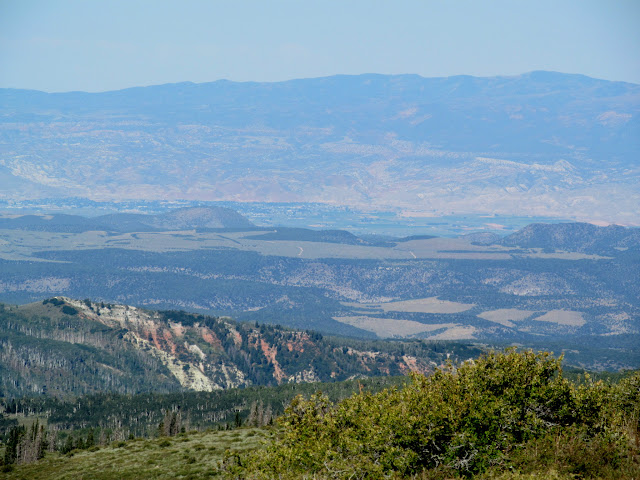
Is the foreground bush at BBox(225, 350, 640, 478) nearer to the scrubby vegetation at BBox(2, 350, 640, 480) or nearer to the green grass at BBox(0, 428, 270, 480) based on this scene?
the scrubby vegetation at BBox(2, 350, 640, 480)

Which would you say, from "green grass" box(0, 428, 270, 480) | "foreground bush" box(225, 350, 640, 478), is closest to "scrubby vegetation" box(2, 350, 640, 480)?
"foreground bush" box(225, 350, 640, 478)

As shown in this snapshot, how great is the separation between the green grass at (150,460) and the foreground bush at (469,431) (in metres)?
18.6

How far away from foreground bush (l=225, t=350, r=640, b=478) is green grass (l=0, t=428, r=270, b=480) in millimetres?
18596

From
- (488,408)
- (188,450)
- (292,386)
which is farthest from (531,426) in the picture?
(292,386)

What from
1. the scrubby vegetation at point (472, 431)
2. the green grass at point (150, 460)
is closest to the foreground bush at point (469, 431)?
the scrubby vegetation at point (472, 431)

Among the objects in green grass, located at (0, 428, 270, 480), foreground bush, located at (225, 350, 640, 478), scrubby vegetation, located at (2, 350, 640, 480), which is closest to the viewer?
scrubby vegetation, located at (2, 350, 640, 480)

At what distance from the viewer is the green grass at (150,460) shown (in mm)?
78125

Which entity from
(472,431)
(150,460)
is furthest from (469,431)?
(150,460)

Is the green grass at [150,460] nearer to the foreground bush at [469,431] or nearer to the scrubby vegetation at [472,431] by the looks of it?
the scrubby vegetation at [472,431]

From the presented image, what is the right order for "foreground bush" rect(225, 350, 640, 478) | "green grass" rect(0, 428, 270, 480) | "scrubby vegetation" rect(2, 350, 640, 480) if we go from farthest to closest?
"green grass" rect(0, 428, 270, 480) → "foreground bush" rect(225, 350, 640, 478) → "scrubby vegetation" rect(2, 350, 640, 480)

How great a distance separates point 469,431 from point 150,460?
39.0m

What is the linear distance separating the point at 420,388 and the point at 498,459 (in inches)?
408

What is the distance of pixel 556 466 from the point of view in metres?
51.1

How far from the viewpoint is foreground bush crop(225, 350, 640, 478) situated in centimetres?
5297
